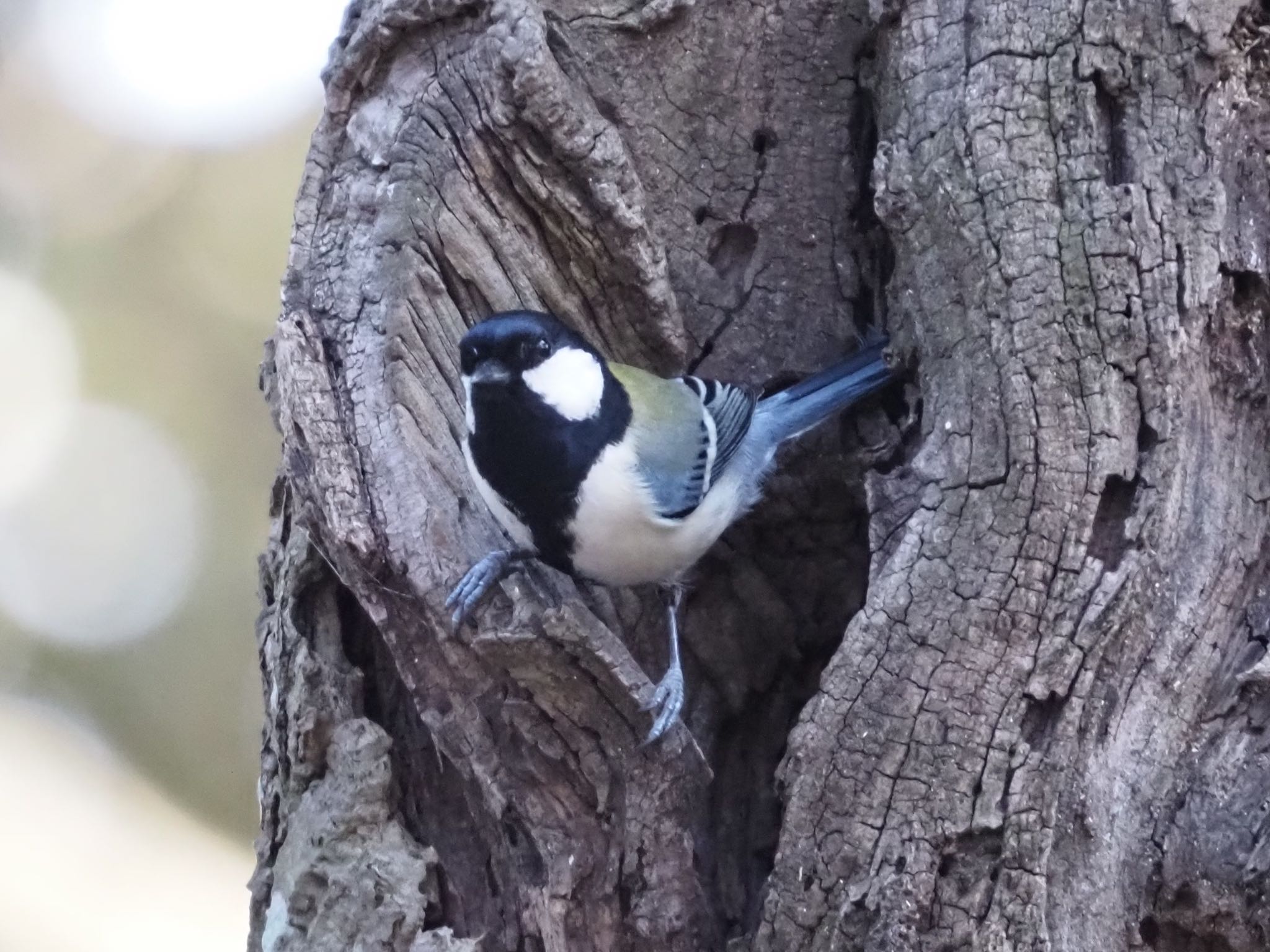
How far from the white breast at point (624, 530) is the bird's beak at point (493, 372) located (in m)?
0.23

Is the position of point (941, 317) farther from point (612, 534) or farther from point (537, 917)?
point (537, 917)

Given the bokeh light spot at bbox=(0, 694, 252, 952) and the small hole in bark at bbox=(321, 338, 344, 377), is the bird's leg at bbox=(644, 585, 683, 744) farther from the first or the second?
the bokeh light spot at bbox=(0, 694, 252, 952)

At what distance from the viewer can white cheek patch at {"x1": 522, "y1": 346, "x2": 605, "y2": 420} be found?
1.78 m

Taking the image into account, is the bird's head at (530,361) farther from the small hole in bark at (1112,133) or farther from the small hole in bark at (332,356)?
the small hole in bark at (1112,133)

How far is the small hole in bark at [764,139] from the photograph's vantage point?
2023 millimetres

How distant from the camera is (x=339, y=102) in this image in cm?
194

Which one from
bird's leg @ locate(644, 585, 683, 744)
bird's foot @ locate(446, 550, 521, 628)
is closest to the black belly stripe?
bird's foot @ locate(446, 550, 521, 628)

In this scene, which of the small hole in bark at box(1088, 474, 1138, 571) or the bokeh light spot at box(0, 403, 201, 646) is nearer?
the small hole in bark at box(1088, 474, 1138, 571)

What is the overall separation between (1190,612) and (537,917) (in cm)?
98

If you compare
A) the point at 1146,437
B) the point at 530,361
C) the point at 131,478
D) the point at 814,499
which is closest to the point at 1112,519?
the point at 1146,437

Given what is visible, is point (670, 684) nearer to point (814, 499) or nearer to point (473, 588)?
point (473, 588)

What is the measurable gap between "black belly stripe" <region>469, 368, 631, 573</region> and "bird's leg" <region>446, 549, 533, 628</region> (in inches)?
3.9

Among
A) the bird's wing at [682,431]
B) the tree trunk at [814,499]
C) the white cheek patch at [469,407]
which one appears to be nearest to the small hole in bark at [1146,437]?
the tree trunk at [814,499]

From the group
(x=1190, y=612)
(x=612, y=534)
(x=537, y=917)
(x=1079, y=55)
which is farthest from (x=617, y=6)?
(x=537, y=917)
